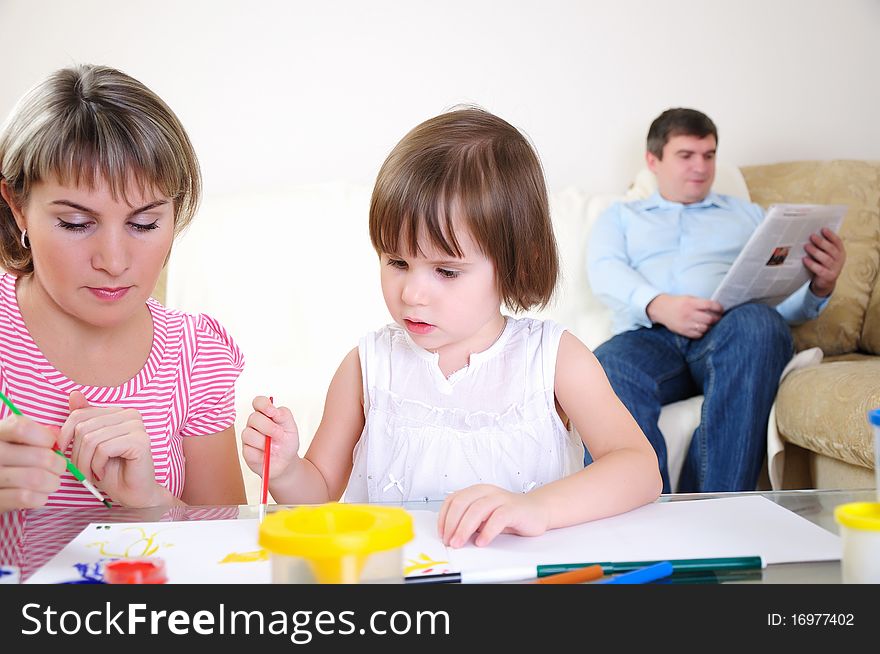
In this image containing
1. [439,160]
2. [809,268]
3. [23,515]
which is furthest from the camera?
[809,268]

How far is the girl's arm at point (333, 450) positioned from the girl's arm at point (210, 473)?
0.43ft

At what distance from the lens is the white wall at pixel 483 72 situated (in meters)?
2.85

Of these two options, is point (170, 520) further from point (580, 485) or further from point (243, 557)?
point (580, 485)

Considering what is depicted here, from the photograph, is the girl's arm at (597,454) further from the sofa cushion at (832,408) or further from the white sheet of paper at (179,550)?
the sofa cushion at (832,408)

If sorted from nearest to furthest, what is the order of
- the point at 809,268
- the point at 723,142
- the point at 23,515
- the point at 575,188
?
the point at 23,515
the point at 809,268
the point at 575,188
the point at 723,142

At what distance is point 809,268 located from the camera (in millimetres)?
2438

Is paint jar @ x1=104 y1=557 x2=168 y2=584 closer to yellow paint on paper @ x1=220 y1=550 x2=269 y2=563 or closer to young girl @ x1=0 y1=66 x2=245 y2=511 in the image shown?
yellow paint on paper @ x1=220 y1=550 x2=269 y2=563

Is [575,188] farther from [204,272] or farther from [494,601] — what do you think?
[494,601]

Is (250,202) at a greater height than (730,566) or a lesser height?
greater

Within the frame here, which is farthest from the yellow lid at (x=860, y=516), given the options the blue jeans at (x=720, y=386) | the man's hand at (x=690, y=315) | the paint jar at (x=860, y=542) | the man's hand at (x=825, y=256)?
the man's hand at (x=825, y=256)

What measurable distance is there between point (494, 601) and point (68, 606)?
24cm

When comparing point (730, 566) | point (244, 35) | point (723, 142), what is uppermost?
point (244, 35)

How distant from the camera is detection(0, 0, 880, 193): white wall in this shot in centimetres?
286

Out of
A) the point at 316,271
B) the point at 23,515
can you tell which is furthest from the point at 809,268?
the point at 23,515
